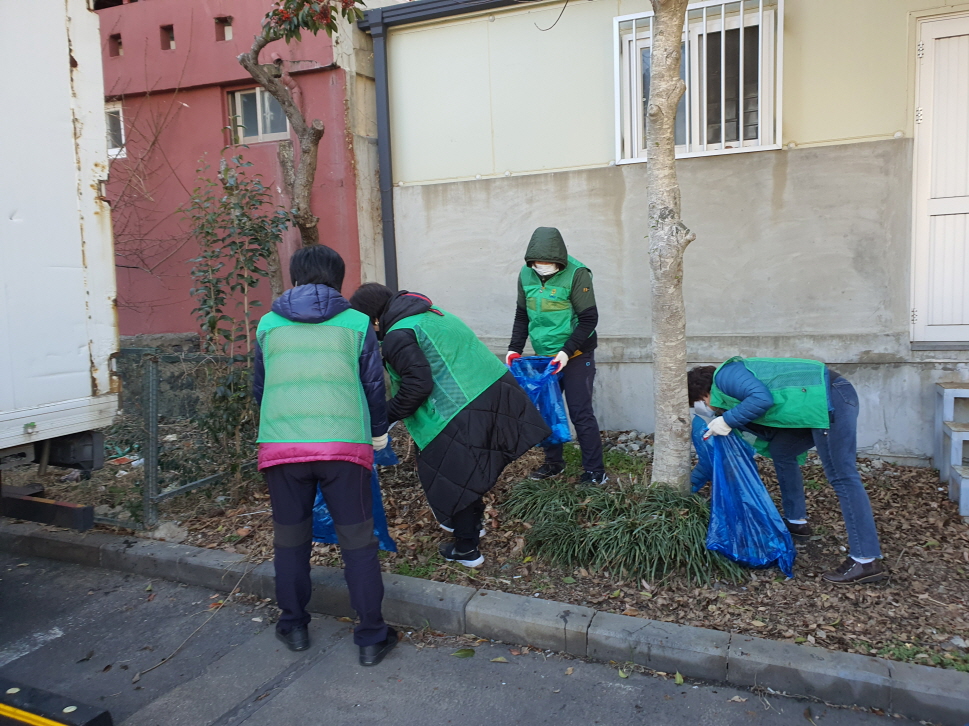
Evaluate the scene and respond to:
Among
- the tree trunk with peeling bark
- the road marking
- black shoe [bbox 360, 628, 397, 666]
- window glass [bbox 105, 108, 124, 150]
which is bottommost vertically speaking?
the road marking

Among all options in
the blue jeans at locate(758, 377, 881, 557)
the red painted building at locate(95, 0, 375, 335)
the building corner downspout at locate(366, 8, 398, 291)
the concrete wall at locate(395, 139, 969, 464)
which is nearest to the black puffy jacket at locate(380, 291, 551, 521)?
the blue jeans at locate(758, 377, 881, 557)

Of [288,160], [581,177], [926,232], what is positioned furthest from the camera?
[288,160]

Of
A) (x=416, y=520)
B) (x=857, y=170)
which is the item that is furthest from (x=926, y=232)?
(x=416, y=520)

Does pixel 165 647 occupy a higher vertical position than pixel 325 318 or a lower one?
lower

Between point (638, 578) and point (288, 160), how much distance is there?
200 inches

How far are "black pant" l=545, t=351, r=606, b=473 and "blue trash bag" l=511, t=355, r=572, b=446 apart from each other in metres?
0.07

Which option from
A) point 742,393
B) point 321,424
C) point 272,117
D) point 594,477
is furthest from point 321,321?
point 272,117

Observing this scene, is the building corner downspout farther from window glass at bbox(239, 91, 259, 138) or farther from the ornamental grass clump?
the ornamental grass clump

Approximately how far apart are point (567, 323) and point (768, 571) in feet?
6.71

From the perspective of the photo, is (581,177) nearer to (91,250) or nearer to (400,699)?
(91,250)

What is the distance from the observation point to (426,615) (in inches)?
150

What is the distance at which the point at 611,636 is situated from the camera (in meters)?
3.44

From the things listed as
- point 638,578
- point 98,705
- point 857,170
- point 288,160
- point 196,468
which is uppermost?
point 288,160

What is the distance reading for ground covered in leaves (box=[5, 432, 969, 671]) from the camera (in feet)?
11.2
